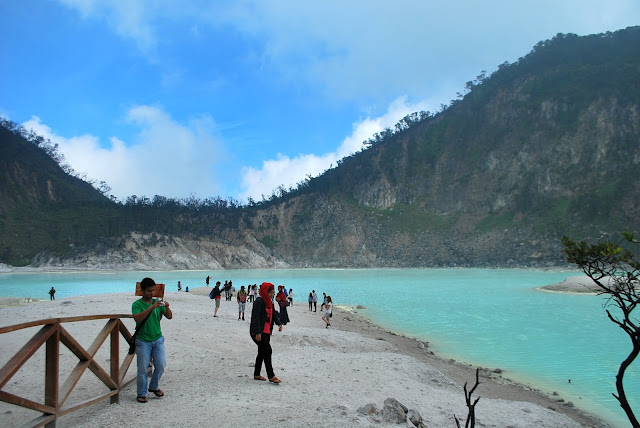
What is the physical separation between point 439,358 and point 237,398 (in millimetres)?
10298

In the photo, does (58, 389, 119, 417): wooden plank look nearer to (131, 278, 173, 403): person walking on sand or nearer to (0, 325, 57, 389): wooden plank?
(131, 278, 173, 403): person walking on sand

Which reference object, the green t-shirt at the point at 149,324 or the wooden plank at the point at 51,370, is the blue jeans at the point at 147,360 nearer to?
the green t-shirt at the point at 149,324

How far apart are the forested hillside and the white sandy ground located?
268ft

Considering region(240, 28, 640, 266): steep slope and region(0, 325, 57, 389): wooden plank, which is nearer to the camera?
region(0, 325, 57, 389): wooden plank

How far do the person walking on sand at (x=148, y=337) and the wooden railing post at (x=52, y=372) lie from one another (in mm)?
1259

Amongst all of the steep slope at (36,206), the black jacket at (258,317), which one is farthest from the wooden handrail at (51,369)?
the steep slope at (36,206)

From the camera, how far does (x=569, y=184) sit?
3947 inches

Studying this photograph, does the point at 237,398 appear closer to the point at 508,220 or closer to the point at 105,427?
the point at 105,427

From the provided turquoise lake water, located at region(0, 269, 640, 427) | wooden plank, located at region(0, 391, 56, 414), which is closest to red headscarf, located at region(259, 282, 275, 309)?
wooden plank, located at region(0, 391, 56, 414)

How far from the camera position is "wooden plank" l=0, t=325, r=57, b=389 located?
164 inches

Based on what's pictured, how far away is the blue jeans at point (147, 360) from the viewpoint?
631 cm

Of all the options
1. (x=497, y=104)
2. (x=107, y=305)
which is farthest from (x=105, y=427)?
(x=497, y=104)

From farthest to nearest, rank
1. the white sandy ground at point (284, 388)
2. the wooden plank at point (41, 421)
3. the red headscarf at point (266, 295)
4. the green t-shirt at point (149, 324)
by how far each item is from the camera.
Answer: the red headscarf at point (266, 295), the green t-shirt at point (149, 324), the white sandy ground at point (284, 388), the wooden plank at point (41, 421)

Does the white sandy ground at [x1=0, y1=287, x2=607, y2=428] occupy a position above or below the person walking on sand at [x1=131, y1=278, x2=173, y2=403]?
below
